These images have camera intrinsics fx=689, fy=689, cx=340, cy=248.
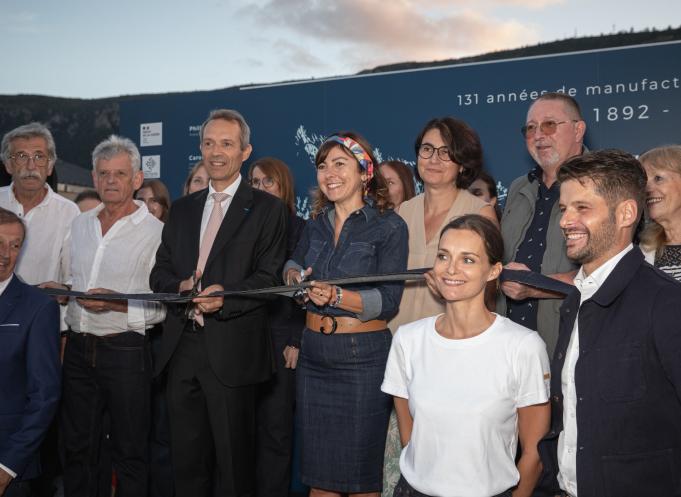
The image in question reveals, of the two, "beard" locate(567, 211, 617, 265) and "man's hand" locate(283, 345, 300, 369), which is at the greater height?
"beard" locate(567, 211, 617, 265)

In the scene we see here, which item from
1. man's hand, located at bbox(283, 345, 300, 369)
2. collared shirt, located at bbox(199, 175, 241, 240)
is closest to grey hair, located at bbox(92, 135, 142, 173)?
collared shirt, located at bbox(199, 175, 241, 240)

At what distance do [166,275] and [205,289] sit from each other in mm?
376

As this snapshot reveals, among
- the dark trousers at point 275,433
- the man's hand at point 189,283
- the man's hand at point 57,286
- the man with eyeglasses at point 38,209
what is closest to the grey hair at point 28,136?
the man with eyeglasses at point 38,209

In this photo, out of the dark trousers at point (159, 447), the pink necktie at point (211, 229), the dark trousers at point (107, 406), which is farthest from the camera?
the dark trousers at point (159, 447)

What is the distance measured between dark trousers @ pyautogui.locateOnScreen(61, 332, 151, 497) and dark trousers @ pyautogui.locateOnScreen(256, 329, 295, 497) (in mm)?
861

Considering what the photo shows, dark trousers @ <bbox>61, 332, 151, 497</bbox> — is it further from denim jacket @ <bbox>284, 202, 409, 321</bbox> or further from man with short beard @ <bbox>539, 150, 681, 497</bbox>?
man with short beard @ <bbox>539, 150, 681, 497</bbox>

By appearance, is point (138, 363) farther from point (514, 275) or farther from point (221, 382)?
point (514, 275)

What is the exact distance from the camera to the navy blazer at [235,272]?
339 centimetres

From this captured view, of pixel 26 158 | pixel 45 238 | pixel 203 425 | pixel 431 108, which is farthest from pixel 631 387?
pixel 431 108

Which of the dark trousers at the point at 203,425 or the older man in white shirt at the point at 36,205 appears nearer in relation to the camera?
the dark trousers at the point at 203,425

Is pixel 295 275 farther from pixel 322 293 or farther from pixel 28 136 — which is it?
pixel 28 136

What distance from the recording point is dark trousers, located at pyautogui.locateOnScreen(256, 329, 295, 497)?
455cm

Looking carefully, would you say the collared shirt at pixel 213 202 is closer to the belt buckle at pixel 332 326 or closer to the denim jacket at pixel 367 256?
the denim jacket at pixel 367 256

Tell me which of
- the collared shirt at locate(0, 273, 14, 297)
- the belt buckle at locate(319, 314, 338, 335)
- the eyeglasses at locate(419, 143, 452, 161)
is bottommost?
the belt buckle at locate(319, 314, 338, 335)
